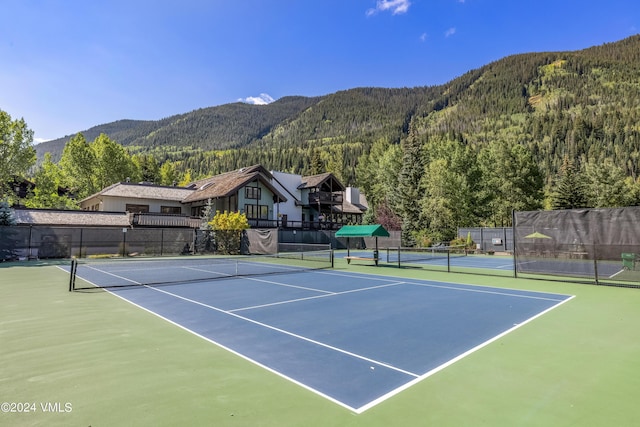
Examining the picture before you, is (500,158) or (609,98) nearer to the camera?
(500,158)

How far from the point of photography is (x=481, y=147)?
320 feet

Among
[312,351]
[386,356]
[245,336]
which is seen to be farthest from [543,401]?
[245,336]

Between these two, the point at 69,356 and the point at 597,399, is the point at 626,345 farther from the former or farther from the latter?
the point at 69,356

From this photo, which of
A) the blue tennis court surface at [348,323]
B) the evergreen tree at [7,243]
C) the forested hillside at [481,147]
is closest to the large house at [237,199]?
the forested hillside at [481,147]

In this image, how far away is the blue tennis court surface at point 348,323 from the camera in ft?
15.2

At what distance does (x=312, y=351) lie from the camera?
550 cm

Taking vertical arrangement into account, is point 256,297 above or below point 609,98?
below

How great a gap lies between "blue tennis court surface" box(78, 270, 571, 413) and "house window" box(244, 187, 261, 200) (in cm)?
2796

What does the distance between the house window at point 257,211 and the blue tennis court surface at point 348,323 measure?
91.4 ft

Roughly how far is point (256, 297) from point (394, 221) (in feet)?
132

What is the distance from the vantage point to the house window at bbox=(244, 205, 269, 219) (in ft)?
133

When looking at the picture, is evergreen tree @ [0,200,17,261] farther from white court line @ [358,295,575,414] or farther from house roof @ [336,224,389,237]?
white court line @ [358,295,575,414]

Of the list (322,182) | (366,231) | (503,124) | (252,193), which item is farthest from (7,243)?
(503,124)

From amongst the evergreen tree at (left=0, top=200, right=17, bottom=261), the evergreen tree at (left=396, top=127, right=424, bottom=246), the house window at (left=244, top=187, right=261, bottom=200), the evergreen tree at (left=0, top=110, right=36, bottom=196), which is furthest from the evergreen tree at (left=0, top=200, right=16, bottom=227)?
the evergreen tree at (left=396, top=127, right=424, bottom=246)
